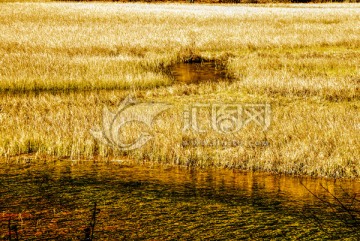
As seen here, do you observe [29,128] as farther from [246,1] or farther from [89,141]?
[246,1]

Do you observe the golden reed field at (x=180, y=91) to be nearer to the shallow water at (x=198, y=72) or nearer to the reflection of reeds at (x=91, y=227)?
the shallow water at (x=198, y=72)

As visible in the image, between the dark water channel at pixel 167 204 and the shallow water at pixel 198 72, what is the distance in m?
9.14

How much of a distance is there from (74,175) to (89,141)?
1357 millimetres

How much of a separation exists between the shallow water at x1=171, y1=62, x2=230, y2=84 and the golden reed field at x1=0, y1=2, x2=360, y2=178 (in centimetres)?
39

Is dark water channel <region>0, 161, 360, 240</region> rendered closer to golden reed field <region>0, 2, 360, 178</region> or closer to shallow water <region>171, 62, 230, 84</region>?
golden reed field <region>0, 2, 360, 178</region>

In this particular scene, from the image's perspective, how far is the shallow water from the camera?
58.4 ft

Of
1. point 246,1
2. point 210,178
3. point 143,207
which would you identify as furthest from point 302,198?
point 246,1

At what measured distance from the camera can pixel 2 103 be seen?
1323 cm

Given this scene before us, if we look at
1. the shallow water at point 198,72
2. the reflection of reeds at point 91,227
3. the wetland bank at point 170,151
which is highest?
the shallow water at point 198,72

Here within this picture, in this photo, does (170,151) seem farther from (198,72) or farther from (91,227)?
(198,72)

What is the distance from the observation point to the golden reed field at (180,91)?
29.9 feet

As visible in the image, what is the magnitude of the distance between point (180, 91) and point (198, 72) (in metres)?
4.61

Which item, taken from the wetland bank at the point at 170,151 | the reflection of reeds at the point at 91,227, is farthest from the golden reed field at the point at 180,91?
the reflection of reeds at the point at 91,227

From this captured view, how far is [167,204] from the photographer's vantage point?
7.16 metres
